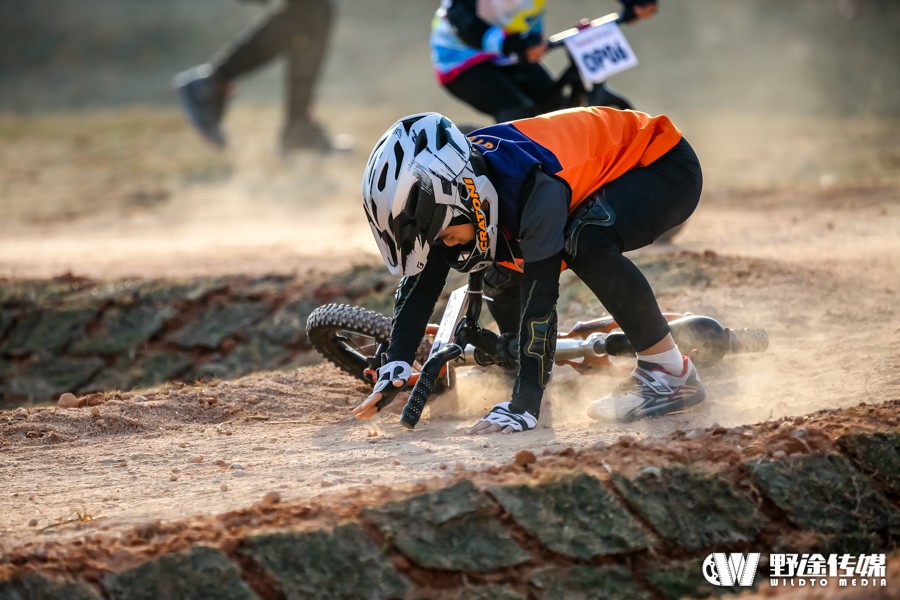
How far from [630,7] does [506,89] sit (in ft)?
3.73

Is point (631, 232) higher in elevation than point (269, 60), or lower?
lower

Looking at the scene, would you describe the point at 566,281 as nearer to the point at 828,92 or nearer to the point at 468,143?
the point at 468,143

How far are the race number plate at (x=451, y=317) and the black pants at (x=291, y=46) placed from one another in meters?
8.06

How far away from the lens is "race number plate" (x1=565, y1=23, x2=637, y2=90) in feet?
25.7

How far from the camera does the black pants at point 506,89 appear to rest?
757 centimetres

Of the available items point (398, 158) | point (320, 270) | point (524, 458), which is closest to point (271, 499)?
point (524, 458)

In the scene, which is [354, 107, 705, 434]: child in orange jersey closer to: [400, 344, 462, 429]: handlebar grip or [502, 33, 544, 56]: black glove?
[400, 344, 462, 429]: handlebar grip

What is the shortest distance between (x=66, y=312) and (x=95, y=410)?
121 inches

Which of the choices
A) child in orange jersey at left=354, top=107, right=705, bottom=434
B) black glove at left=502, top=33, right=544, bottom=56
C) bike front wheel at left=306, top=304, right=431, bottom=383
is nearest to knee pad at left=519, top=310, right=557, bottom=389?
child in orange jersey at left=354, top=107, right=705, bottom=434

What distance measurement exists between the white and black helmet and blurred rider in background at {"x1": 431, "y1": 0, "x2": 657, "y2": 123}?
2.69 meters

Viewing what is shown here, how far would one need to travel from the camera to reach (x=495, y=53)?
752cm
